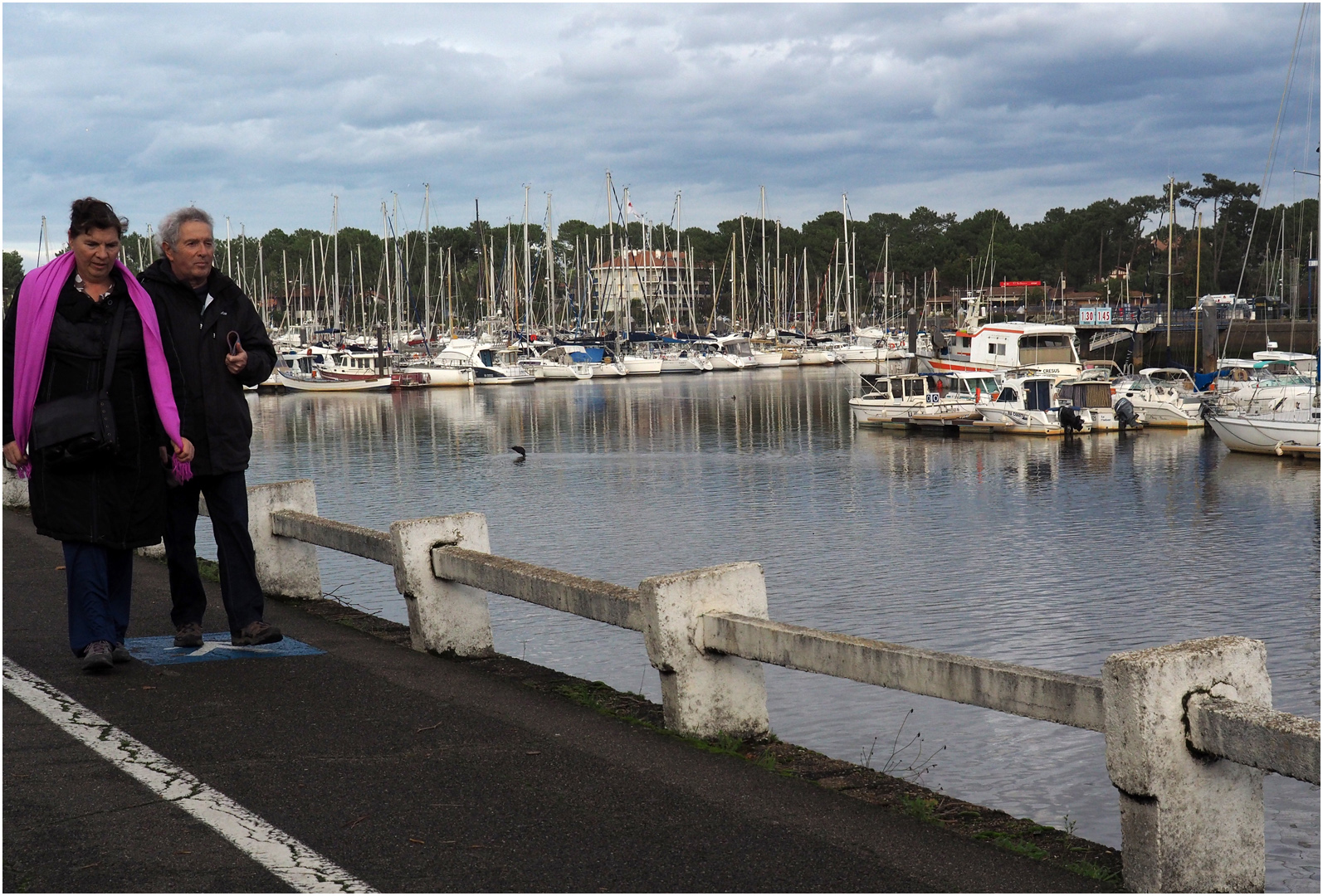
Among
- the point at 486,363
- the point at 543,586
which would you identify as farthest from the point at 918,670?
the point at 486,363

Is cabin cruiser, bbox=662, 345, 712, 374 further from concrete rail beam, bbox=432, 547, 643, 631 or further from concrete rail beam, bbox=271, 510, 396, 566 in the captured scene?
concrete rail beam, bbox=432, 547, 643, 631

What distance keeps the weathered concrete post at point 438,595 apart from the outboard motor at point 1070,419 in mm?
37066

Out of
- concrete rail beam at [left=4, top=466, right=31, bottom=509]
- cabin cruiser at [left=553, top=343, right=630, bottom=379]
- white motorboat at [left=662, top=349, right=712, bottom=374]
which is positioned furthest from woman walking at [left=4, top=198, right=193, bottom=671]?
white motorboat at [left=662, top=349, right=712, bottom=374]

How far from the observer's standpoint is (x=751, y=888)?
4.41m

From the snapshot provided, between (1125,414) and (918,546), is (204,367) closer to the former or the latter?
(918,546)

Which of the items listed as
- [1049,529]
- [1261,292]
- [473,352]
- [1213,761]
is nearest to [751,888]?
[1213,761]

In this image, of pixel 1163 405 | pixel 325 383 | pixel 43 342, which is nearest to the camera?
pixel 43 342

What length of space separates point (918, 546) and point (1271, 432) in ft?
55.8

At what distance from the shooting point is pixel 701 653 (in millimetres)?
6242

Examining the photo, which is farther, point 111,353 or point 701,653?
point 111,353

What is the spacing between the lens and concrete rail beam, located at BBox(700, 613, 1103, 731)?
4.74m

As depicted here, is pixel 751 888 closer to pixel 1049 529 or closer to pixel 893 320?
pixel 1049 529

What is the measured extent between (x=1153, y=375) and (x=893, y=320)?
8925 cm

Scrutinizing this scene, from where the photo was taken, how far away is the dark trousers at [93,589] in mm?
7070
